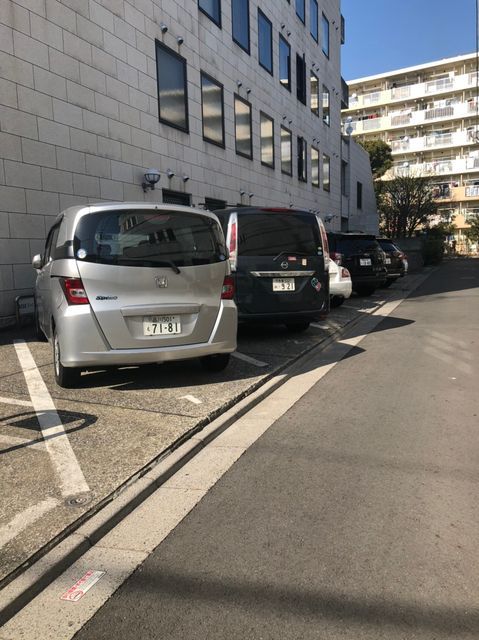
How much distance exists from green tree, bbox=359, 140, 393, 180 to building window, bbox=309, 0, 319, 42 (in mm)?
28283

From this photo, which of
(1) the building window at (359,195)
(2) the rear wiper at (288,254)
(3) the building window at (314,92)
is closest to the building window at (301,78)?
(3) the building window at (314,92)

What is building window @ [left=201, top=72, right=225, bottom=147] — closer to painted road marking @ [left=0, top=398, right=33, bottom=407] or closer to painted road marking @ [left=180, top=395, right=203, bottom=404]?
painted road marking @ [left=180, top=395, right=203, bottom=404]

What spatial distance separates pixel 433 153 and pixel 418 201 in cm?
2801

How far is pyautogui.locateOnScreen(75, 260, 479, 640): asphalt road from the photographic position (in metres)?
2.29

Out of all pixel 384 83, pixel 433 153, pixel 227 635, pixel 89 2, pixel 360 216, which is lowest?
pixel 227 635

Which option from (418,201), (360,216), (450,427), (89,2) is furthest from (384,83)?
(450,427)

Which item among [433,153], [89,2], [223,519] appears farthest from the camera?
[433,153]

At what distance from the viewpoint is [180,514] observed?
320 cm

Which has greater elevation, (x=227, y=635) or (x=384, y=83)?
(x=384, y=83)

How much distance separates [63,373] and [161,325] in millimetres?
1099

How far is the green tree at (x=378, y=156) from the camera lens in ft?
173

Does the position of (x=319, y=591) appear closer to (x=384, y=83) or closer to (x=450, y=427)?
(x=450, y=427)

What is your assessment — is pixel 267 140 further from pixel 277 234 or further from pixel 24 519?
pixel 24 519

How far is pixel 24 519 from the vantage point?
300cm
